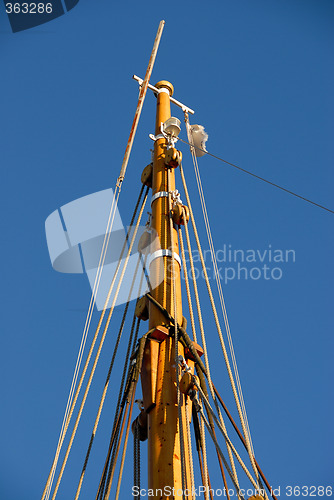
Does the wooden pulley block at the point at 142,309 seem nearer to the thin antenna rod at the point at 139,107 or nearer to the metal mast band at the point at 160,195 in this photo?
the metal mast band at the point at 160,195

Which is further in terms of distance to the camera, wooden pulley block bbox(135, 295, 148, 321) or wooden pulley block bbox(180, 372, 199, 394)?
wooden pulley block bbox(135, 295, 148, 321)

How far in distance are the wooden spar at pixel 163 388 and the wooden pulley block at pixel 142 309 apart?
20cm

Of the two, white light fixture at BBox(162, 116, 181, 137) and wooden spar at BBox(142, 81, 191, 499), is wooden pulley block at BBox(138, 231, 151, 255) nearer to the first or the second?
wooden spar at BBox(142, 81, 191, 499)

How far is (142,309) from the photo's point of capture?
599cm

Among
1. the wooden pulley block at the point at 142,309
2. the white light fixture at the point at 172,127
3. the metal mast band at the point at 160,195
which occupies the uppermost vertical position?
the white light fixture at the point at 172,127

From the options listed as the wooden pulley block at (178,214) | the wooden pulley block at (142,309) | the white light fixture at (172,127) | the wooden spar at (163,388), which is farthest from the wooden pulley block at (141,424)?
the white light fixture at (172,127)

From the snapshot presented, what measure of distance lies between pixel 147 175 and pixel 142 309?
222cm

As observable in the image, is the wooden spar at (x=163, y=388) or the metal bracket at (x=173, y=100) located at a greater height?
the metal bracket at (x=173, y=100)

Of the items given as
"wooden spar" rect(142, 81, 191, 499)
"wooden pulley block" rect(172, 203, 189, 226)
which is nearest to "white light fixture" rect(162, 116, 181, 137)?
"wooden spar" rect(142, 81, 191, 499)

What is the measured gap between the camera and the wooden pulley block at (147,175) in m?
7.50

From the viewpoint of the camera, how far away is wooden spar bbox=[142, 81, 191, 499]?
440 centimetres

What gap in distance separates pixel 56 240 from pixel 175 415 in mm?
5862

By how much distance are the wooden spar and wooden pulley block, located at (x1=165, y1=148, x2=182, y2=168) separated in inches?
15.7

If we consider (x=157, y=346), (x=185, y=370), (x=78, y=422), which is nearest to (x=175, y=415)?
(x=185, y=370)
